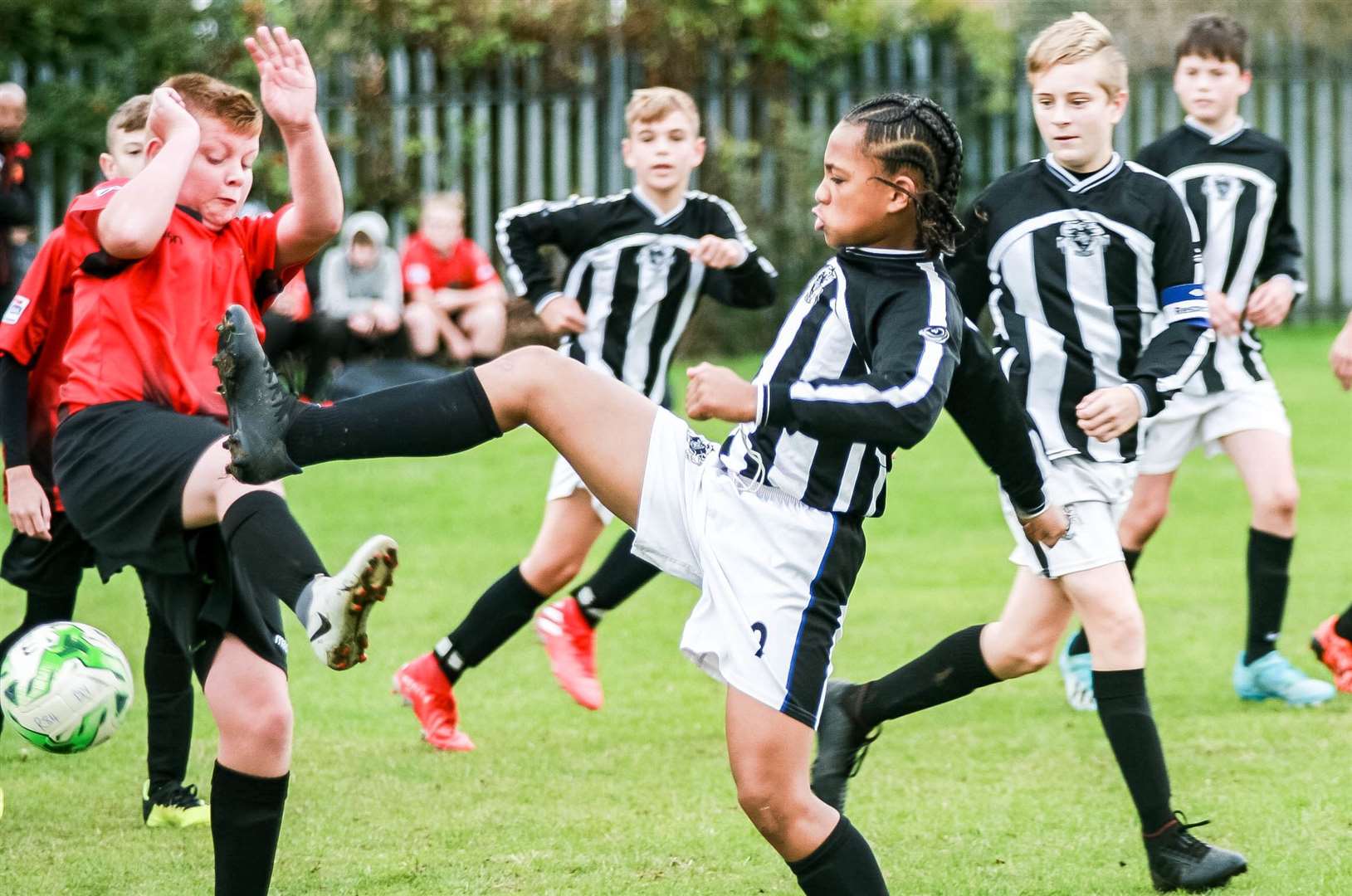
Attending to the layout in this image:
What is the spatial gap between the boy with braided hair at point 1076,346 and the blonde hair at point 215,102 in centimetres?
181

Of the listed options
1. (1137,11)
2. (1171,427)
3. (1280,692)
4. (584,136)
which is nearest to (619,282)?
(1171,427)

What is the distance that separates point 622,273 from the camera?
6344 millimetres

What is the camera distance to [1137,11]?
1833 cm

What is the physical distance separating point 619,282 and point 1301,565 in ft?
13.6

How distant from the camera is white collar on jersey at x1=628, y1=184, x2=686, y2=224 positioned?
637 cm

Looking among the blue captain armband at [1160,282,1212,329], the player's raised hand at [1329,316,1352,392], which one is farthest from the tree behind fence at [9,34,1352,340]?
the blue captain armband at [1160,282,1212,329]

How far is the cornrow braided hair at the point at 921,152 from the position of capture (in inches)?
137

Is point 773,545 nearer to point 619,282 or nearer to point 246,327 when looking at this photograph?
point 246,327

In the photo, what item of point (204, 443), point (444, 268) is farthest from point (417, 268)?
point (204, 443)

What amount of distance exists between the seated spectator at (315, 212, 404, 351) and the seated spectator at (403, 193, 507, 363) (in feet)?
0.54

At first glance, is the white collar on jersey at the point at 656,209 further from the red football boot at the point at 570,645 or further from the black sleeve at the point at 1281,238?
the black sleeve at the point at 1281,238

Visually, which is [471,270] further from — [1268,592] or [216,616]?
[216,616]

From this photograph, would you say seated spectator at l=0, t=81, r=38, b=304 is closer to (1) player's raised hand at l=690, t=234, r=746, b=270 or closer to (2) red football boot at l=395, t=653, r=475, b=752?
(2) red football boot at l=395, t=653, r=475, b=752

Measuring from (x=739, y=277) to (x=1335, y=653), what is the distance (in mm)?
2584
